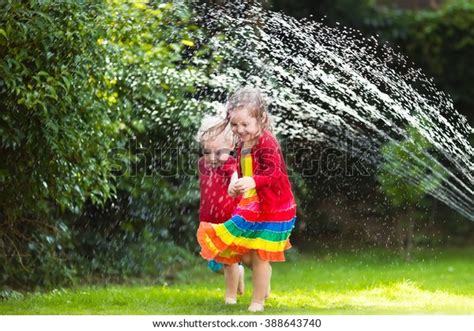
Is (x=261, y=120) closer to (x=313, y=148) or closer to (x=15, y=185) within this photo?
(x=15, y=185)

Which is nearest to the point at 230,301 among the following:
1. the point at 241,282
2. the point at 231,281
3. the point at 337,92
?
the point at 231,281

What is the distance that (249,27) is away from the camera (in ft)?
24.1

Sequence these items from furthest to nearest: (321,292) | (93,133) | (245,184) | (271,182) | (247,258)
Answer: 1. (321,292)
2. (93,133)
3. (247,258)
4. (271,182)
5. (245,184)

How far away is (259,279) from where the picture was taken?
539 centimetres

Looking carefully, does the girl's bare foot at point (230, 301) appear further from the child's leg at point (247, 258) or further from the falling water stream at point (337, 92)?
the falling water stream at point (337, 92)

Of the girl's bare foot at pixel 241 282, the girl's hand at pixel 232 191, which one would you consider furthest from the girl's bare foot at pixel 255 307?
the girl's hand at pixel 232 191

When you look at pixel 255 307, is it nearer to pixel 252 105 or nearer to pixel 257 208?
pixel 257 208

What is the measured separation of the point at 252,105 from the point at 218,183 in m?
0.53

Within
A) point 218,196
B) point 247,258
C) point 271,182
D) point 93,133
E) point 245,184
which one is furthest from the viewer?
point 93,133

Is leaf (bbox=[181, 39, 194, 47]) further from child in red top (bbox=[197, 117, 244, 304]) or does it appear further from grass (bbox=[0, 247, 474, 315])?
grass (bbox=[0, 247, 474, 315])

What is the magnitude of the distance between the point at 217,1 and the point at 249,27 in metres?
0.50

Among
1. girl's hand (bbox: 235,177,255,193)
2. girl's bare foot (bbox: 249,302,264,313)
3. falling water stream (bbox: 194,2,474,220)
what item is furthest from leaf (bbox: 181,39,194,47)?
girl's bare foot (bbox: 249,302,264,313)

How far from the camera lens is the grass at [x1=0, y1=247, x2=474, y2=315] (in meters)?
5.91
